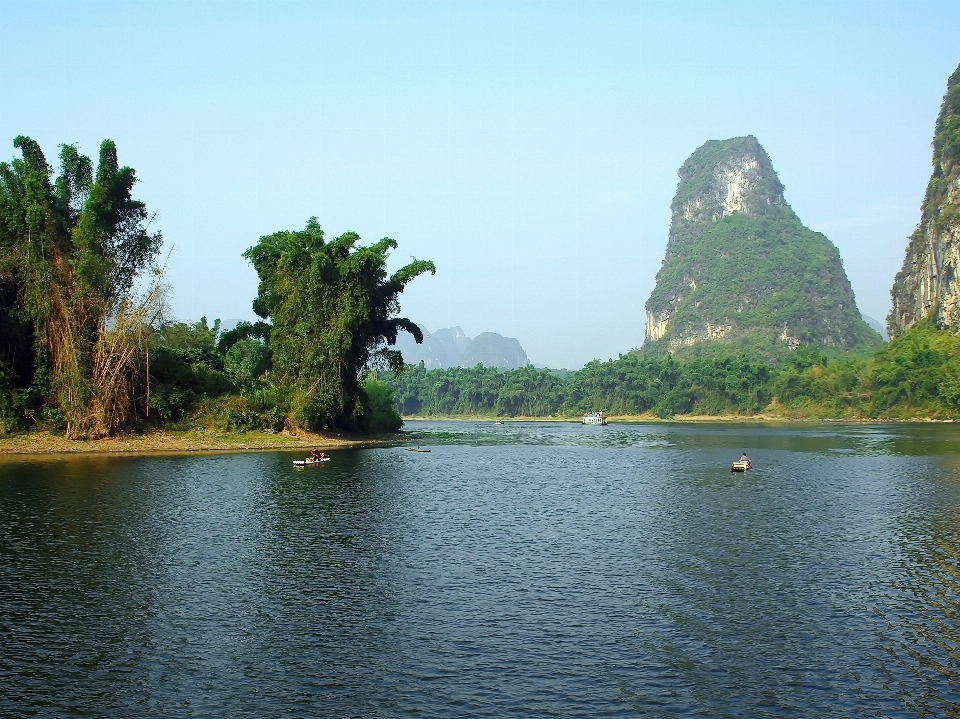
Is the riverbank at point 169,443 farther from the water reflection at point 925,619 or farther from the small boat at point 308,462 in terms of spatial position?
the water reflection at point 925,619

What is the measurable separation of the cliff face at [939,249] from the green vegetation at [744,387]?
9240mm

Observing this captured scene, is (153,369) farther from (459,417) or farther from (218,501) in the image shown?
(459,417)

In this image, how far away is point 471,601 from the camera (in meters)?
20.2

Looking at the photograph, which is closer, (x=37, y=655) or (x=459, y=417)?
(x=37, y=655)

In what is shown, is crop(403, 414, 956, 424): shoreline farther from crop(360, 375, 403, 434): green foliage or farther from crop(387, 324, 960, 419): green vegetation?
crop(360, 375, 403, 434): green foliage

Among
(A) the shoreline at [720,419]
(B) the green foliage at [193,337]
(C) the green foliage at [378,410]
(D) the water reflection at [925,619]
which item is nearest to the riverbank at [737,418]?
(A) the shoreline at [720,419]

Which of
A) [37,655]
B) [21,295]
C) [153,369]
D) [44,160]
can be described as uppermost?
[44,160]

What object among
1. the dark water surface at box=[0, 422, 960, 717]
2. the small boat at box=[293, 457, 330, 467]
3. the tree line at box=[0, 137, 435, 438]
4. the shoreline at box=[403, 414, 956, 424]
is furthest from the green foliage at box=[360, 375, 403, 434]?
the shoreline at box=[403, 414, 956, 424]

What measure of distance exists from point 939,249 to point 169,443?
160 meters

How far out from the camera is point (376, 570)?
2347 centimetres

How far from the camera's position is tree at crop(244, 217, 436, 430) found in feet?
211

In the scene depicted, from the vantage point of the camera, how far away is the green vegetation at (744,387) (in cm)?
12738

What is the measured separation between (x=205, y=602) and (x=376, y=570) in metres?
5.09

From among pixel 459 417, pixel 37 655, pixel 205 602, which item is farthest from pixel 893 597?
pixel 459 417
